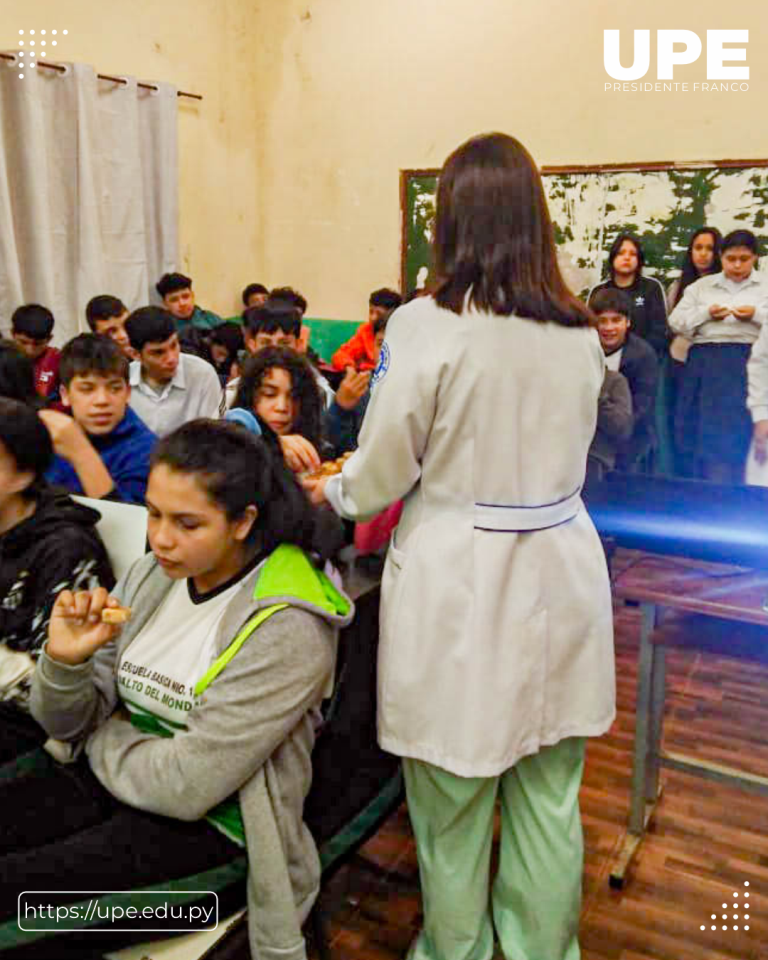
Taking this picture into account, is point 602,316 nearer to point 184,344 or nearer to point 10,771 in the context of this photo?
point 184,344

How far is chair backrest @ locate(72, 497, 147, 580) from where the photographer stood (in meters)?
1.75

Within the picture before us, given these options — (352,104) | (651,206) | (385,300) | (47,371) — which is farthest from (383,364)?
(352,104)

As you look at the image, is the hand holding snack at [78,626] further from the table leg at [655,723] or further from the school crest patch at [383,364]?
the table leg at [655,723]

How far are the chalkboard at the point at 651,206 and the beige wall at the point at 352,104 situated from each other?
9 centimetres

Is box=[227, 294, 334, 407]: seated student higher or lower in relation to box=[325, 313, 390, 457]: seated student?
higher

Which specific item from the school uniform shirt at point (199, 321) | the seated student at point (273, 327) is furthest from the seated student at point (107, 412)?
the school uniform shirt at point (199, 321)

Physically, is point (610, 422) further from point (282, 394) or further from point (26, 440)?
point (26, 440)

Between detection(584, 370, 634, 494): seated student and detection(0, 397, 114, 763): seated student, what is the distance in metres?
2.15

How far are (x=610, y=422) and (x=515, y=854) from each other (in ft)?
6.71

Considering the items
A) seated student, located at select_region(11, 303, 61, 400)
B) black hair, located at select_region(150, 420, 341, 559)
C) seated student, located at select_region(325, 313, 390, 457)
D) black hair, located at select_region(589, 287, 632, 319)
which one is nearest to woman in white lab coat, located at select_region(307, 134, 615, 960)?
black hair, located at select_region(150, 420, 341, 559)

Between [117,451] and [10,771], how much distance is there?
1.07m

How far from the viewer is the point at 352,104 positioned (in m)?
5.75

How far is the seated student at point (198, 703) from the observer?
4.04 ft

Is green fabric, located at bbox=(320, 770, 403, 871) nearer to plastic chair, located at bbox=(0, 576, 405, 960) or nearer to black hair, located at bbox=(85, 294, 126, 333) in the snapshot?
plastic chair, located at bbox=(0, 576, 405, 960)
